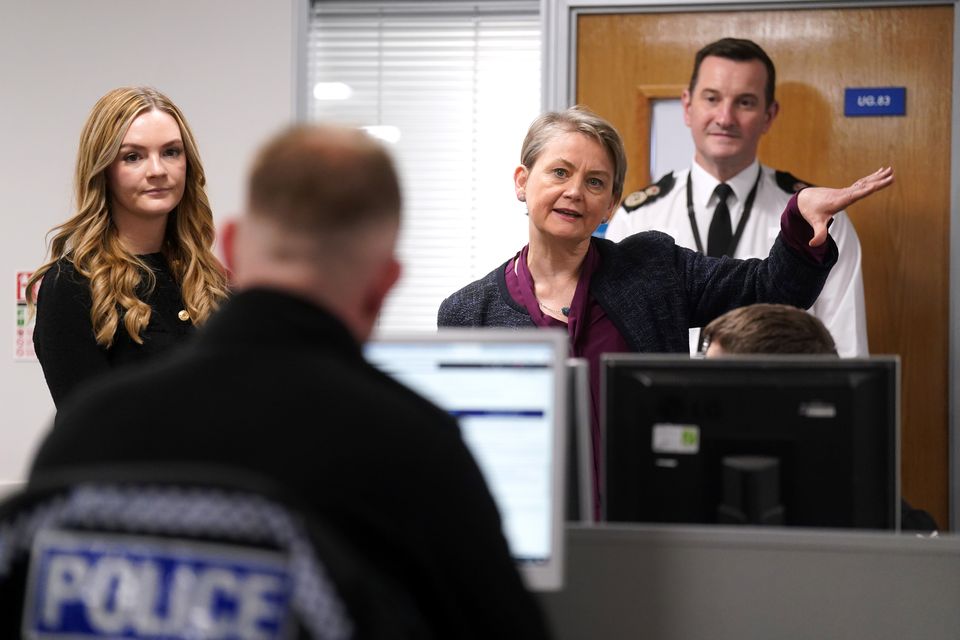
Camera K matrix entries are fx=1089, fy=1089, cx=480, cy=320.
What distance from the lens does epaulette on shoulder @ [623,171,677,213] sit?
364cm

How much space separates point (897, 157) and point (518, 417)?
8.69 feet

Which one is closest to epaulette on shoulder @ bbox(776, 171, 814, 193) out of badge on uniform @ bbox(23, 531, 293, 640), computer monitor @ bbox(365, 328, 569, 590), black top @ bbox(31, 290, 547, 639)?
computer monitor @ bbox(365, 328, 569, 590)

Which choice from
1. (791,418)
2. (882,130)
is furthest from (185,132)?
(882,130)

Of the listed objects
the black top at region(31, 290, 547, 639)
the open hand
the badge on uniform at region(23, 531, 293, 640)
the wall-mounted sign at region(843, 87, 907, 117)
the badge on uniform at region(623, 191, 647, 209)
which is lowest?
the badge on uniform at region(23, 531, 293, 640)

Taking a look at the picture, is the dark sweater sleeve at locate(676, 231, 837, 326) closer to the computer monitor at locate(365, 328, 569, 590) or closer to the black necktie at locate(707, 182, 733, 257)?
the computer monitor at locate(365, 328, 569, 590)

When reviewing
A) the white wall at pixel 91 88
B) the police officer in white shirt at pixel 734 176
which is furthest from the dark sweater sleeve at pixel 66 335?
the police officer in white shirt at pixel 734 176

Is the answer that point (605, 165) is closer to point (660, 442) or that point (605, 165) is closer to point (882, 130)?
point (660, 442)

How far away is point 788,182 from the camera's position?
355cm

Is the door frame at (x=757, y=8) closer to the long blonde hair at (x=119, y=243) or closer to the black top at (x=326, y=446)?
the long blonde hair at (x=119, y=243)

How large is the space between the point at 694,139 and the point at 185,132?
1834mm

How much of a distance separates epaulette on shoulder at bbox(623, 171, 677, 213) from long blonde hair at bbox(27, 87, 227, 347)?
5.44 feet

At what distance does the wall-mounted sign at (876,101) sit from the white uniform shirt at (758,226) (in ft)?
1.13

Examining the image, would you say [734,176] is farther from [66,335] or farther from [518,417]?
[518,417]

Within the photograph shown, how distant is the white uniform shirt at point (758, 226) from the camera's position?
3439 millimetres
